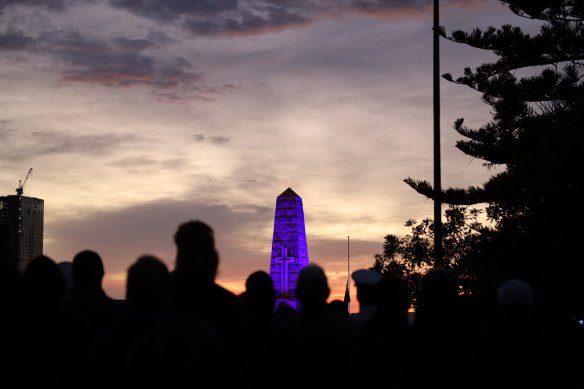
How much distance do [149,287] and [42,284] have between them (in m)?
1.51

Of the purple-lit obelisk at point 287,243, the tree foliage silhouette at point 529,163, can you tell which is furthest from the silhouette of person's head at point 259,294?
the purple-lit obelisk at point 287,243

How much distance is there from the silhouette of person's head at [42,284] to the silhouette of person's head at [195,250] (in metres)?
0.83

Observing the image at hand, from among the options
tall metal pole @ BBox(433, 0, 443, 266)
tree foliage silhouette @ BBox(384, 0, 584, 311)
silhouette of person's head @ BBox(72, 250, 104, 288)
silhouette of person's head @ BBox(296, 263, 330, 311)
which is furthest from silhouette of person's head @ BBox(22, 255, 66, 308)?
tree foliage silhouette @ BBox(384, 0, 584, 311)

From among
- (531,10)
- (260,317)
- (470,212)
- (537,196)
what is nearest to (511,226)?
(537,196)

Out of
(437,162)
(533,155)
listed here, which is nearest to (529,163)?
(533,155)

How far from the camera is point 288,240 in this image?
42.7 meters

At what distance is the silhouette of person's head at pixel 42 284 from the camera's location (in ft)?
18.1

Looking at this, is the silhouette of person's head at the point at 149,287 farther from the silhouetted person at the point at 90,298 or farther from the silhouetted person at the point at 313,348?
the silhouetted person at the point at 90,298

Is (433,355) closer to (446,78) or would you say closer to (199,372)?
(199,372)

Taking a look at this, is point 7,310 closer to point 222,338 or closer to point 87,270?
point 87,270

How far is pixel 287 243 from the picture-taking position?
4269 centimetres

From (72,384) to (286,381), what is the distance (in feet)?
3.89

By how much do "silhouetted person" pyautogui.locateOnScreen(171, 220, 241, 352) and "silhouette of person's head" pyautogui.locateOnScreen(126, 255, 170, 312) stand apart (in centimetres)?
87

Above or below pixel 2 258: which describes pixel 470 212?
above
